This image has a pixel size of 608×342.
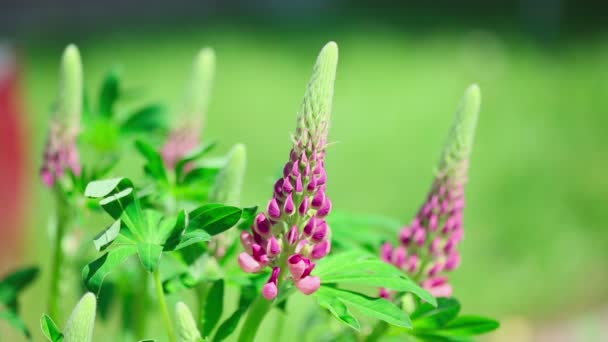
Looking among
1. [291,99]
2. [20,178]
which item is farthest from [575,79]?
[20,178]

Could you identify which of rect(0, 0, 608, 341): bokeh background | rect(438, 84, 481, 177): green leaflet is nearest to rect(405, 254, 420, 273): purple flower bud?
rect(438, 84, 481, 177): green leaflet

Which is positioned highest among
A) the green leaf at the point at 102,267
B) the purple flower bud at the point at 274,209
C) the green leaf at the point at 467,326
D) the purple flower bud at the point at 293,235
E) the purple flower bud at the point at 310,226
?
the purple flower bud at the point at 274,209

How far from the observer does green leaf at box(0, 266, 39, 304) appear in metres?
1.21

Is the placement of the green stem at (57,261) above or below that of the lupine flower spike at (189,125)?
below

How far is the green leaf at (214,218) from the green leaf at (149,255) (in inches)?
2.1

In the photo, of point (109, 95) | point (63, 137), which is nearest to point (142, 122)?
point (109, 95)

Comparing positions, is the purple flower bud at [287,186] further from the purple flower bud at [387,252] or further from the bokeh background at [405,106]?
the bokeh background at [405,106]

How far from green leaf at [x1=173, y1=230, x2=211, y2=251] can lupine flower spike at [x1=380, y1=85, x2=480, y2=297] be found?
0.30 m

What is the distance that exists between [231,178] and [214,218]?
0.10m

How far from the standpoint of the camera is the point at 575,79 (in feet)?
16.0

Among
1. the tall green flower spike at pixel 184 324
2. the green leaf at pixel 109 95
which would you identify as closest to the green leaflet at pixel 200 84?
the green leaf at pixel 109 95

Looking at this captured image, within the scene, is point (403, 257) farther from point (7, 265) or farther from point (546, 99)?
point (546, 99)

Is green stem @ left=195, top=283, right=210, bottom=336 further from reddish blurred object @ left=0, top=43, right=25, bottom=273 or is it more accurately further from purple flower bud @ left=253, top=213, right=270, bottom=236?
reddish blurred object @ left=0, top=43, right=25, bottom=273

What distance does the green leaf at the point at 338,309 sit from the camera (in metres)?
0.91
